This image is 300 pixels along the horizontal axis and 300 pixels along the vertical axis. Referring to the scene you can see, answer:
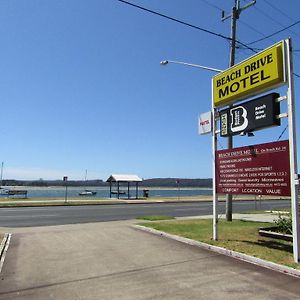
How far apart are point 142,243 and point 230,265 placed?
11.2 ft

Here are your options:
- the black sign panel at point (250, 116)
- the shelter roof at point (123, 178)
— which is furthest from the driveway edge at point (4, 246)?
the shelter roof at point (123, 178)

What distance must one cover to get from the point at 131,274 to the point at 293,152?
4361 millimetres

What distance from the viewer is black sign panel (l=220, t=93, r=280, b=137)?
9.73m

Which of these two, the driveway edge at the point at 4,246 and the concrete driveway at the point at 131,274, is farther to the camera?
the driveway edge at the point at 4,246

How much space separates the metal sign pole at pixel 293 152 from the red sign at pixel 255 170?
0.82ft

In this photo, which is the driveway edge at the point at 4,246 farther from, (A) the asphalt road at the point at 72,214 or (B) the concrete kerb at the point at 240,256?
(A) the asphalt road at the point at 72,214

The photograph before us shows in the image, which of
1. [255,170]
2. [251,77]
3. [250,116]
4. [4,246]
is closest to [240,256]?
[255,170]

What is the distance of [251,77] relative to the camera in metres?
10.5

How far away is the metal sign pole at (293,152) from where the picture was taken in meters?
8.67

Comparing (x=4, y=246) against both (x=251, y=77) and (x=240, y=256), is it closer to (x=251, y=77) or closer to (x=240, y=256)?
(x=240, y=256)

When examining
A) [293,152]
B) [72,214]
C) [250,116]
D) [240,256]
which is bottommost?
[240,256]

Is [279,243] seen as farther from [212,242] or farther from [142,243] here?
[142,243]

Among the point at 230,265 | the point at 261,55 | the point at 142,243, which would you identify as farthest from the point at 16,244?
the point at 261,55

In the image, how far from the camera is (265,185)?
995 centimetres
